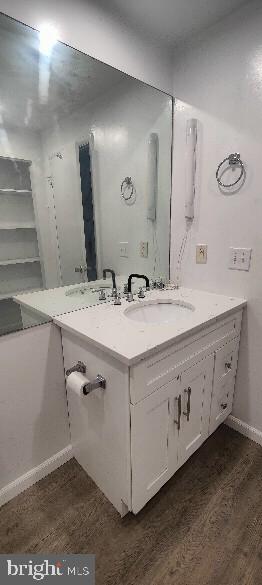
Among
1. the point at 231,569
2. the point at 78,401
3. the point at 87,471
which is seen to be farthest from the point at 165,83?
the point at 231,569

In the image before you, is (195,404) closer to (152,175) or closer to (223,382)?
(223,382)

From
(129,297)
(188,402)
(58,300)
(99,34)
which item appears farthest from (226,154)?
(188,402)

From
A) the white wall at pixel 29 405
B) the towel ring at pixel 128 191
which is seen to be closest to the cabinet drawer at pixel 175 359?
the white wall at pixel 29 405

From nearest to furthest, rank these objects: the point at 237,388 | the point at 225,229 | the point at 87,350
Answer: the point at 87,350 < the point at 225,229 < the point at 237,388

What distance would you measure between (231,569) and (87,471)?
0.70 metres

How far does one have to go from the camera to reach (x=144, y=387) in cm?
92

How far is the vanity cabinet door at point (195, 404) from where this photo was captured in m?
1.14

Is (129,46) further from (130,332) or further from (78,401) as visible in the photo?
(78,401)

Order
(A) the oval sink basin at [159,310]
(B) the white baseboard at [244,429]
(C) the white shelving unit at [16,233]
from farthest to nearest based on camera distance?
(B) the white baseboard at [244,429] < (A) the oval sink basin at [159,310] < (C) the white shelving unit at [16,233]

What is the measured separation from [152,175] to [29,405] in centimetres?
142

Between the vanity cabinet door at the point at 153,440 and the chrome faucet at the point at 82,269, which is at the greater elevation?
the chrome faucet at the point at 82,269

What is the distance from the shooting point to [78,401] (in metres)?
1.22

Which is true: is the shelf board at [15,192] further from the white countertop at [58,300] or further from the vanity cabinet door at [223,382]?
the vanity cabinet door at [223,382]

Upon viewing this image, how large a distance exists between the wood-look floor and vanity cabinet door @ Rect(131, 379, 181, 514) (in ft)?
0.49
